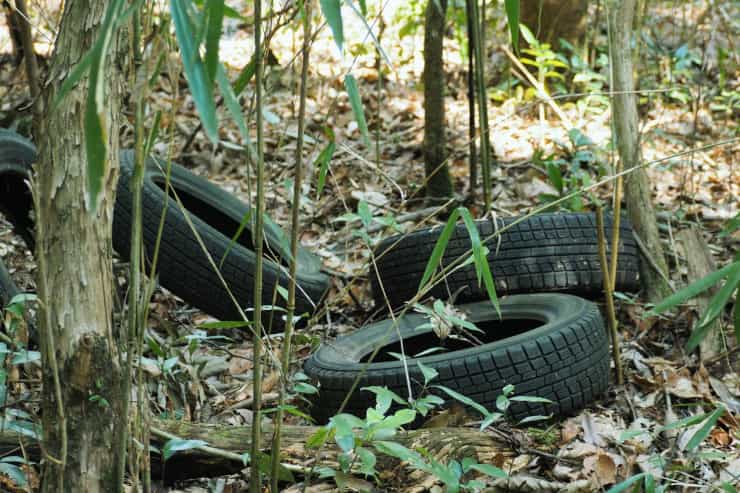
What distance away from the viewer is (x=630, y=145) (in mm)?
4328

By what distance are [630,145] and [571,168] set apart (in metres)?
0.85

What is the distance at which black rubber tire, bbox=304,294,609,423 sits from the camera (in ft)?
10.5

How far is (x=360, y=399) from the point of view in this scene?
3.24m

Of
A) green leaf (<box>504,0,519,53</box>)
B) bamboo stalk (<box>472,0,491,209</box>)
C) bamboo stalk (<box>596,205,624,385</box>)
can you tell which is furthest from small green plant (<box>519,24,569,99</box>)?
green leaf (<box>504,0,519,53</box>)

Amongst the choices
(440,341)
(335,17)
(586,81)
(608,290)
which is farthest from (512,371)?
(586,81)

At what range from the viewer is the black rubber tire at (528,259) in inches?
163

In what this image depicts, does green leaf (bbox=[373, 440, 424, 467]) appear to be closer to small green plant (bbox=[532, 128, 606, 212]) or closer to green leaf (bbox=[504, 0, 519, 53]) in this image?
green leaf (bbox=[504, 0, 519, 53])

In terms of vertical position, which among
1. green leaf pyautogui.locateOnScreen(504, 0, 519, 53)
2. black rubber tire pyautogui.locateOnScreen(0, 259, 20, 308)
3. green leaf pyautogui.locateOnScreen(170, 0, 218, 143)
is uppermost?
green leaf pyautogui.locateOnScreen(504, 0, 519, 53)

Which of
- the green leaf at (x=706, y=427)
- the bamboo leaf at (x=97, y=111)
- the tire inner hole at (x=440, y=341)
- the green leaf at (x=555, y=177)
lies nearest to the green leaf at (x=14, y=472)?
the bamboo leaf at (x=97, y=111)

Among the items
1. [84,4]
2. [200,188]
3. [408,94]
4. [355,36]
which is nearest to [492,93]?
[408,94]

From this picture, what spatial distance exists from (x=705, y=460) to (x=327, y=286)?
7.32ft

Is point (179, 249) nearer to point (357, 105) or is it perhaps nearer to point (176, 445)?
point (176, 445)

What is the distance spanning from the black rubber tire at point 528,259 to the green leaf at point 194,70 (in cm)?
277

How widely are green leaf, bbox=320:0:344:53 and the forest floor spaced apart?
0.39 meters
